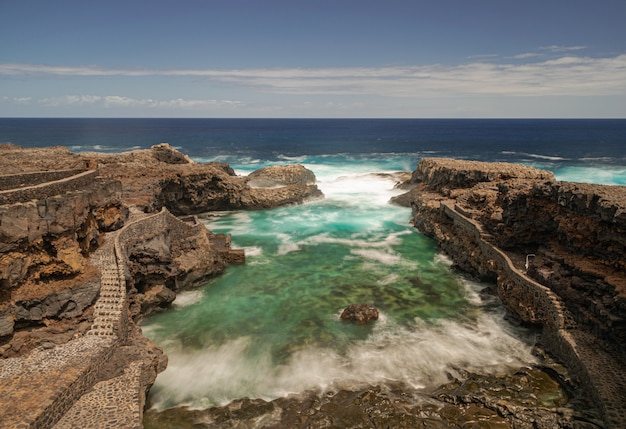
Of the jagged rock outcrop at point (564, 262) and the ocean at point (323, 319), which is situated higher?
the jagged rock outcrop at point (564, 262)

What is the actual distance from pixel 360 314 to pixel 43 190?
13.5 meters

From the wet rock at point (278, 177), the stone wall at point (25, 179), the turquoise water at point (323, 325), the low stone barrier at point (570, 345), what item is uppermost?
the stone wall at point (25, 179)

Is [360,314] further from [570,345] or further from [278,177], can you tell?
[278,177]

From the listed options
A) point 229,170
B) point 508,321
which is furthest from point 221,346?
point 229,170

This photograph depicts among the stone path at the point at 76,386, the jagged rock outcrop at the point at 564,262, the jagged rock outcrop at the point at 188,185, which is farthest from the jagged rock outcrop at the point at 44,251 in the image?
the jagged rock outcrop at the point at 564,262

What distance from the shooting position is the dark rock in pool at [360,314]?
1855cm

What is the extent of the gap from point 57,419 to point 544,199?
20.8m

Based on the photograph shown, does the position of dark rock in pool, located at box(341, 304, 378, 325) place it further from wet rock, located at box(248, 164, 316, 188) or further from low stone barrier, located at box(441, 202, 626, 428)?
wet rock, located at box(248, 164, 316, 188)

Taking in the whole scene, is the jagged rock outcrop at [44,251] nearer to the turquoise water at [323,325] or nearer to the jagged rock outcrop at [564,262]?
the turquoise water at [323,325]

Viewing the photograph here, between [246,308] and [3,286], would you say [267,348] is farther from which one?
[3,286]

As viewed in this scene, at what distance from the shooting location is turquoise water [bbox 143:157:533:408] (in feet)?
48.5

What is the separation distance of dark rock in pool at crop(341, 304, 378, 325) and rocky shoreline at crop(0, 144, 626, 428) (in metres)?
4.65

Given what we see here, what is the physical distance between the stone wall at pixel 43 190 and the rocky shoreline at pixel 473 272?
40mm

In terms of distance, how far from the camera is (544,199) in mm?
19531
